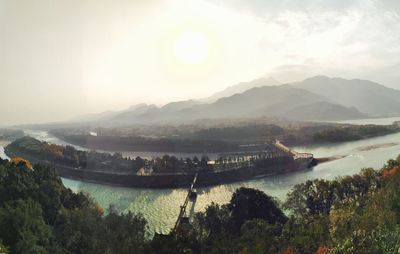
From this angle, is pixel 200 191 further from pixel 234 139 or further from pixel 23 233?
pixel 234 139

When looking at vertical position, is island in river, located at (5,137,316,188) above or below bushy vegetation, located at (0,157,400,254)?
below

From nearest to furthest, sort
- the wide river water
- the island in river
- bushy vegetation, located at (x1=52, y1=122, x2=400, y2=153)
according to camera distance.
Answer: the wide river water
the island in river
bushy vegetation, located at (x1=52, y1=122, x2=400, y2=153)

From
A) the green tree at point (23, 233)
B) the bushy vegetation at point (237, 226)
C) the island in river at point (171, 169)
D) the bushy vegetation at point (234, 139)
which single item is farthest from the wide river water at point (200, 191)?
the bushy vegetation at point (234, 139)

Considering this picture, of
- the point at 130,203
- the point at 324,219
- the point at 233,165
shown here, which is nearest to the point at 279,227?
the point at 324,219

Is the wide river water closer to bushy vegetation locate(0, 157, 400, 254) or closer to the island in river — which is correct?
the island in river

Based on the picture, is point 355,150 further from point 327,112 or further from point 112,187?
point 327,112

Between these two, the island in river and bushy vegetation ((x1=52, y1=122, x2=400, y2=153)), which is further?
bushy vegetation ((x1=52, y1=122, x2=400, y2=153))

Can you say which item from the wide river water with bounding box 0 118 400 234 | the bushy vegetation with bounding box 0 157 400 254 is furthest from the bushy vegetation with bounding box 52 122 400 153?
the bushy vegetation with bounding box 0 157 400 254

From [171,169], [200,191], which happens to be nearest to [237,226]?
[200,191]

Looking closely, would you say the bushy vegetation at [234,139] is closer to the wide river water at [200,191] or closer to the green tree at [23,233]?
the wide river water at [200,191]
